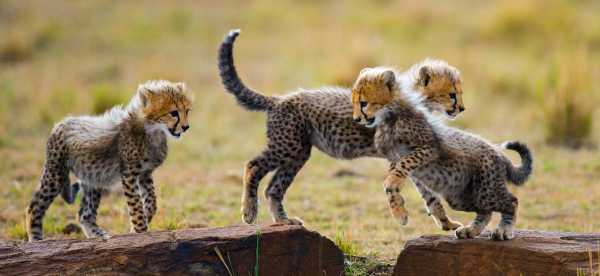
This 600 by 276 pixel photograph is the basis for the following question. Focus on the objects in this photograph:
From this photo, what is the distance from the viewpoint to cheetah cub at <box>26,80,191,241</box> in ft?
20.0

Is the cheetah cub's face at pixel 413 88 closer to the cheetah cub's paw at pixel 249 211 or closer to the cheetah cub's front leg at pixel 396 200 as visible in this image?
the cheetah cub's front leg at pixel 396 200

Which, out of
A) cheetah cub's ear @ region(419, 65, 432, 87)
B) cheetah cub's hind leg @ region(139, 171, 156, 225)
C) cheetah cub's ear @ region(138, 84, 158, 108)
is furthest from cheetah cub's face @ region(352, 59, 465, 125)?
cheetah cub's hind leg @ region(139, 171, 156, 225)

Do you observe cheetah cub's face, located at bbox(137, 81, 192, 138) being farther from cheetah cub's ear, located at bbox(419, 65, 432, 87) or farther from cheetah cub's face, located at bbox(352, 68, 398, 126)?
cheetah cub's ear, located at bbox(419, 65, 432, 87)

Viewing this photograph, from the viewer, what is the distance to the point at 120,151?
247 inches

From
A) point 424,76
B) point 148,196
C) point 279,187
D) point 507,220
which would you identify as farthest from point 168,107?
point 507,220

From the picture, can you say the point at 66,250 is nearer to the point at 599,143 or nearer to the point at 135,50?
the point at 599,143

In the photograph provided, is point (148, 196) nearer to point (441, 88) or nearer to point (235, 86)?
point (235, 86)

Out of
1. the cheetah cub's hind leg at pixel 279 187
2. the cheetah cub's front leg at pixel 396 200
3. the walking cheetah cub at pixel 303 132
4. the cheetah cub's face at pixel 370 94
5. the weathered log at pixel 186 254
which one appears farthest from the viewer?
the cheetah cub's hind leg at pixel 279 187

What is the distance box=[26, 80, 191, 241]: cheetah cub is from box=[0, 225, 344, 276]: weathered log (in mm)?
803

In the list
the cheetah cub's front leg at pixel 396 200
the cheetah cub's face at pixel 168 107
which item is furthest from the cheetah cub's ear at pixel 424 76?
the cheetah cub's face at pixel 168 107

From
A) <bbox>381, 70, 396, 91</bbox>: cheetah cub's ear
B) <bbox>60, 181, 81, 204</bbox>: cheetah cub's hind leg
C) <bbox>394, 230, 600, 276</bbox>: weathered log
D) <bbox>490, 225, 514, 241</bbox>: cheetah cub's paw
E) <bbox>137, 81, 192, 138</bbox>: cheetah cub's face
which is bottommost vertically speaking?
<bbox>394, 230, 600, 276</bbox>: weathered log

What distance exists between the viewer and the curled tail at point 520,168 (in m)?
6.05

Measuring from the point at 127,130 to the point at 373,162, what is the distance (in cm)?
467

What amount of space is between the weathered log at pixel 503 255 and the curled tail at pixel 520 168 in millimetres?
455
